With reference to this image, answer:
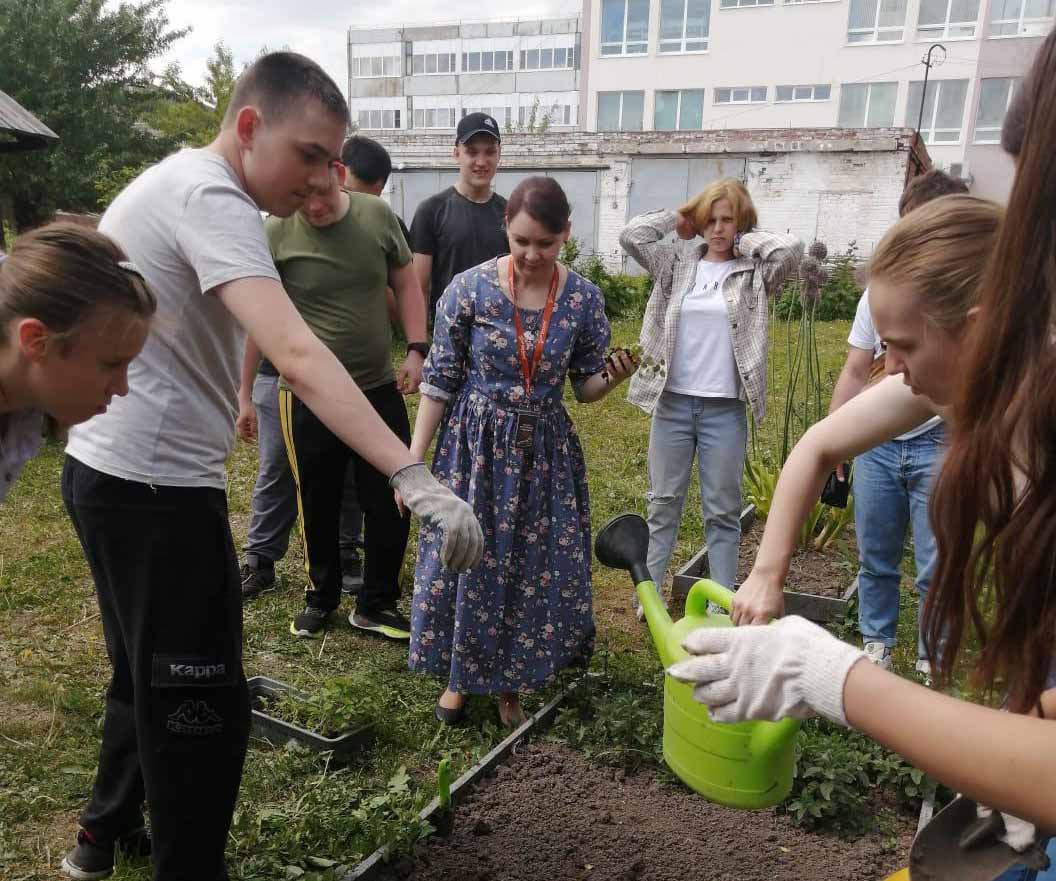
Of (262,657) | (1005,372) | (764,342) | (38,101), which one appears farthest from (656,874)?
(38,101)

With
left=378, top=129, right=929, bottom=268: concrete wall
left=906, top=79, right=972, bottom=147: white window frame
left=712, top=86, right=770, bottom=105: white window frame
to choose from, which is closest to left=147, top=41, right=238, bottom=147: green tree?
left=378, top=129, right=929, bottom=268: concrete wall

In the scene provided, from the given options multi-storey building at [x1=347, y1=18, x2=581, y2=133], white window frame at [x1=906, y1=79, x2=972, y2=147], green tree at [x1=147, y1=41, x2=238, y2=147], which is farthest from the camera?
multi-storey building at [x1=347, y1=18, x2=581, y2=133]

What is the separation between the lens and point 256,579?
3812 millimetres

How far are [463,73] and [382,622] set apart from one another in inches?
2012

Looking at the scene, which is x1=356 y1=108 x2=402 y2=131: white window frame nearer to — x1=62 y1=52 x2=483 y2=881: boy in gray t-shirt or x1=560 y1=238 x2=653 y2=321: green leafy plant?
x1=560 y1=238 x2=653 y2=321: green leafy plant

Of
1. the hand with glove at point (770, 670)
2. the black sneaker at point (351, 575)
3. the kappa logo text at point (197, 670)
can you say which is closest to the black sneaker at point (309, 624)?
the black sneaker at point (351, 575)

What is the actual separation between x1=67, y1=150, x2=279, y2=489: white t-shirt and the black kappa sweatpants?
0.06 m

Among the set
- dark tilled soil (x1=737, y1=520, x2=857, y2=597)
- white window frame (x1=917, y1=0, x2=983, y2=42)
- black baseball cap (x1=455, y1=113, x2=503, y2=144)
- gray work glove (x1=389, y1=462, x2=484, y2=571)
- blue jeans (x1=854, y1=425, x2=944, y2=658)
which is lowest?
dark tilled soil (x1=737, y1=520, x2=857, y2=597)

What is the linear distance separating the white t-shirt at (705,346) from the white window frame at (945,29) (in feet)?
109

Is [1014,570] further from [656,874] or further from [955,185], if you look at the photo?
[955,185]

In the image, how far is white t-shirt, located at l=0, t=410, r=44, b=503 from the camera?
1584 millimetres

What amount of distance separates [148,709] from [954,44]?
35853 millimetres

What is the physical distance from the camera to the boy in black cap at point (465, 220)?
4121 millimetres

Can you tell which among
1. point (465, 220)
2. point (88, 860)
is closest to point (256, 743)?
point (88, 860)
